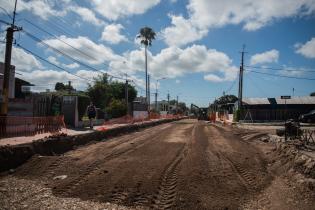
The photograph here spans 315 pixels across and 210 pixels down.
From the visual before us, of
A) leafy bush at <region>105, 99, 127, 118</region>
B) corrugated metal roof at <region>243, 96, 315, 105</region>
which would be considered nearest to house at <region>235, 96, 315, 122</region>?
corrugated metal roof at <region>243, 96, 315, 105</region>

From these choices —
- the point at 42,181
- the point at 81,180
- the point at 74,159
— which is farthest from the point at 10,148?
the point at 81,180

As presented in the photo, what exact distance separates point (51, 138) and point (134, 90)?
65548mm

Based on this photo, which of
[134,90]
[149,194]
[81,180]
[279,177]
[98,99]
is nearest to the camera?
[149,194]

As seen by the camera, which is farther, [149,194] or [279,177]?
[279,177]

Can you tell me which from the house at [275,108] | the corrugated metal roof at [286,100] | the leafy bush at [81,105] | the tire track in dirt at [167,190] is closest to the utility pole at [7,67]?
the leafy bush at [81,105]

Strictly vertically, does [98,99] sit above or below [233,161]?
above

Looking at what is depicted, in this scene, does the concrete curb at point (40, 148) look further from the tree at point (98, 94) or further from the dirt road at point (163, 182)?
the tree at point (98, 94)

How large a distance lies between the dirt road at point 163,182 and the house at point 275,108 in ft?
141

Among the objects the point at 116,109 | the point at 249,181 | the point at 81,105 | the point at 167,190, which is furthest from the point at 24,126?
the point at 116,109

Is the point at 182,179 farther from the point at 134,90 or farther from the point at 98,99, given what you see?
the point at 134,90

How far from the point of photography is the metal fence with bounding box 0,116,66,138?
17.1 meters

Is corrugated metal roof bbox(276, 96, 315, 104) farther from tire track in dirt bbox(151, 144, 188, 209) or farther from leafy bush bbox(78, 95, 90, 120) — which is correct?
tire track in dirt bbox(151, 144, 188, 209)

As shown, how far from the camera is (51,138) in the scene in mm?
15375

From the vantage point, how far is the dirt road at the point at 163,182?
7930mm
